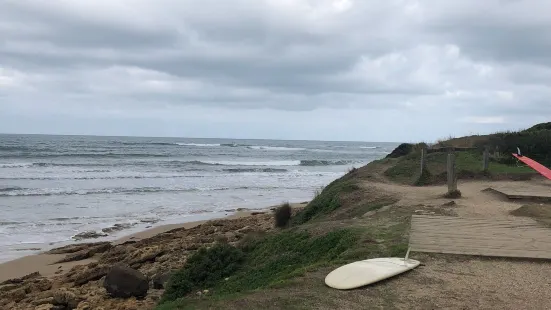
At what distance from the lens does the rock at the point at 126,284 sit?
7988mm

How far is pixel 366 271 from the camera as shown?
546 centimetres

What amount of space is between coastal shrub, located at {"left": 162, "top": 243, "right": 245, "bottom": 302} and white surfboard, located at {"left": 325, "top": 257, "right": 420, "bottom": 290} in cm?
315

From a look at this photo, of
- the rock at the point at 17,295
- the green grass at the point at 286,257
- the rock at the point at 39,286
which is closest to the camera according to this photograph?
the green grass at the point at 286,257

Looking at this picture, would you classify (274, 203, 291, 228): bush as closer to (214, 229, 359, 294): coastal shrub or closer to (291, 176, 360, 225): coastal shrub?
(291, 176, 360, 225): coastal shrub

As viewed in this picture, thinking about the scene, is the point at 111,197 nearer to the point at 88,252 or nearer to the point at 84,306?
the point at 88,252

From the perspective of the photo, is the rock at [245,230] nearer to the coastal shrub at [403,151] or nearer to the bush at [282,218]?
the bush at [282,218]

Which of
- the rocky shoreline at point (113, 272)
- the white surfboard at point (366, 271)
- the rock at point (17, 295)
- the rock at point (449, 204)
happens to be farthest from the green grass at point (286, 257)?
the rock at point (449, 204)

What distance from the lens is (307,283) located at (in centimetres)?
536

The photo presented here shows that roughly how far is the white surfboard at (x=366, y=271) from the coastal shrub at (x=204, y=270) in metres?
3.15

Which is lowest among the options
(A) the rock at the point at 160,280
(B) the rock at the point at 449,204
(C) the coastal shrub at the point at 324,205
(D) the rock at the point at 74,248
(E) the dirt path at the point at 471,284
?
(D) the rock at the point at 74,248

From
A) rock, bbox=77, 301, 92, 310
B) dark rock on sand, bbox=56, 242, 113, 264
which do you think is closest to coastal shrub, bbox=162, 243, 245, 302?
rock, bbox=77, 301, 92, 310

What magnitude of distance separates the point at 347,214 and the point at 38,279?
6324 mm

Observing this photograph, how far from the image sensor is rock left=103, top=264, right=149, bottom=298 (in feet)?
26.2

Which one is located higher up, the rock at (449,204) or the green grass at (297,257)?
the rock at (449,204)
